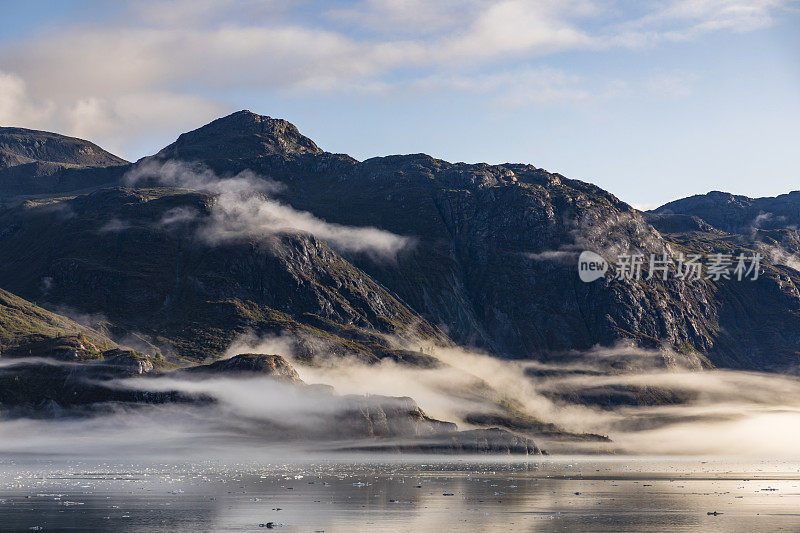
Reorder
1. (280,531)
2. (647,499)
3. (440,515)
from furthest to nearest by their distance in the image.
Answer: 1. (647,499)
2. (440,515)
3. (280,531)

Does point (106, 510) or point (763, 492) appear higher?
point (106, 510)

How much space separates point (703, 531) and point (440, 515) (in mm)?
38776

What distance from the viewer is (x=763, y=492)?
198 meters

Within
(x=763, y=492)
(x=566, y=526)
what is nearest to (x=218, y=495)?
(x=566, y=526)

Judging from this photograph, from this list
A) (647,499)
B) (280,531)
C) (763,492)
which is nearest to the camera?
(280,531)

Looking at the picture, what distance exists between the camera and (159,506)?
488 ft

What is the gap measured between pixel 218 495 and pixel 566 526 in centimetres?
7556

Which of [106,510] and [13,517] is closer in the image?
[13,517]

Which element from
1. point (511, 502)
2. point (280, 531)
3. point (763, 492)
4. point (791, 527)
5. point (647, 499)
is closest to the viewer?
point (280, 531)

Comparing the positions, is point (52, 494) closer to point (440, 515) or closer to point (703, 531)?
point (440, 515)

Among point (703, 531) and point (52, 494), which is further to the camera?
point (52, 494)

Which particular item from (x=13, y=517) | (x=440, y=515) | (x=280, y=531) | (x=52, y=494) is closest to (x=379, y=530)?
(x=280, y=531)

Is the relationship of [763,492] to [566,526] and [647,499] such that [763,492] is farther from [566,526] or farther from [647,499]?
[566,526]

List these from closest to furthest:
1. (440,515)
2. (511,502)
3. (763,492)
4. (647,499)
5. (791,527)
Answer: (791,527), (440,515), (511,502), (647,499), (763,492)
